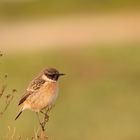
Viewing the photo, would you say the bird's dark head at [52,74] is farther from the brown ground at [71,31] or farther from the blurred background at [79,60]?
the brown ground at [71,31]

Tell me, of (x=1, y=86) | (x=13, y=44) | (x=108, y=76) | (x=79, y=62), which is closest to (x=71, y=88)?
(x=108, y=76)

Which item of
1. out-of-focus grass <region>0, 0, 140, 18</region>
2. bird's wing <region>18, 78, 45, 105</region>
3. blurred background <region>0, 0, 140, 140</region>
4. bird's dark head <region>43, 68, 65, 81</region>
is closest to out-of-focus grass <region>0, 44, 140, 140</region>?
blurred background <region>0, 0, 140, 140</region>

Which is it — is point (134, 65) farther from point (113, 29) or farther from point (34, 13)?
point (34, 13)

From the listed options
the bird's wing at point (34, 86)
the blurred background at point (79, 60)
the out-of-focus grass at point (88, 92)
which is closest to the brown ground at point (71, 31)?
the blurred background at point (79, 60)

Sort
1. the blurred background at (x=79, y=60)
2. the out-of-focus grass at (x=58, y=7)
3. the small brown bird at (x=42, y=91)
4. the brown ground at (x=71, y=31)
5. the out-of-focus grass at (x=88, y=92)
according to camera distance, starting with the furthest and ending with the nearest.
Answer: the out-of-focus grass at (x=58, y=7) → the brown ground at (x=71, y=31) → the blurred background at (x=79, y=60) → the out-of-focus grass at (x=88, y=92) → the small brown bird at (x=42, y=91)

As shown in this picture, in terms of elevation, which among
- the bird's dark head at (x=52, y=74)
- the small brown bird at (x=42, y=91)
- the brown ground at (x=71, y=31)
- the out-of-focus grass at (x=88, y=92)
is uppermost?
the brown ground at (x=71, y=31)

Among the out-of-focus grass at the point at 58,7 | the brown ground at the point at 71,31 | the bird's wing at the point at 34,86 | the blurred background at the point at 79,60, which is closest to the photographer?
the bird's wing at the point at 34,86

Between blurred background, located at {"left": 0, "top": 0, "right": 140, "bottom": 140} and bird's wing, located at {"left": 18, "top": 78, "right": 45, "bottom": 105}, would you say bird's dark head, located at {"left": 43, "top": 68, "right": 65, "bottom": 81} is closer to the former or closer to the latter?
bird's wing, located at {"left": 18, "top": 78, "right": 45, "bottom": 105}

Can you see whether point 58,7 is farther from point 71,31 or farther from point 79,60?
point 79,60

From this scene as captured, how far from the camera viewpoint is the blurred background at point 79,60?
19.2 m

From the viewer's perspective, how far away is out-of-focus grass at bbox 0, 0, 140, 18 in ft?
118

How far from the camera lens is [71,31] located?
112 feet

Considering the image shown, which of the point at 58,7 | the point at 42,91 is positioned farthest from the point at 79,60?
the point at 42,91

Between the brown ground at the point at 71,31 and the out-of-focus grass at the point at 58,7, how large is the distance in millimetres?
347
